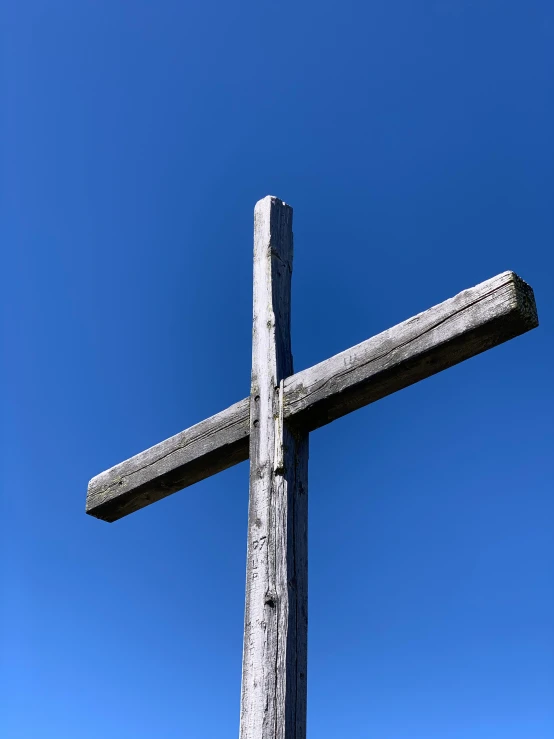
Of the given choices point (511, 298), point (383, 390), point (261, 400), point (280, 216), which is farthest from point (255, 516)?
point (280, 216)

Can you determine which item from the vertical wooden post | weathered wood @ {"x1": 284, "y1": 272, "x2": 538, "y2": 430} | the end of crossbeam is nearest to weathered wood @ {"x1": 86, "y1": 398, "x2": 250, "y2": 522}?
the vertical wooden post

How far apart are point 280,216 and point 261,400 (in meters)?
1.04

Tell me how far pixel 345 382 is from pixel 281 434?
327 millimetres

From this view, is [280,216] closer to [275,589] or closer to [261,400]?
[261,400]

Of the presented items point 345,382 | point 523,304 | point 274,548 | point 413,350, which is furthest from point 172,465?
point 523,304

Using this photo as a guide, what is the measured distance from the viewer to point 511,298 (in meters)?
2.46

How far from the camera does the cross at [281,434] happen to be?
2.50 metres

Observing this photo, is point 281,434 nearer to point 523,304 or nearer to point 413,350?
point 413,350

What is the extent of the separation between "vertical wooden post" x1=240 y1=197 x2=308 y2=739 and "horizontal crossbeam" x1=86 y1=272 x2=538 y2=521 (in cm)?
11

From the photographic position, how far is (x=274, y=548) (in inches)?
105

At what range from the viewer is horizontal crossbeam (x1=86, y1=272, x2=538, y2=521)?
254cm

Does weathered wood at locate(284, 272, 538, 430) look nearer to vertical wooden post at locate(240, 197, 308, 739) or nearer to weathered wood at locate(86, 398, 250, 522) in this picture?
vertical wooden post at locate(240, 197, 308, 739)

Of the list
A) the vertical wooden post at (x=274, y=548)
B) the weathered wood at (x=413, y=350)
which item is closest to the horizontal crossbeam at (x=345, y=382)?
the weathered wood at (x=413, y=350)

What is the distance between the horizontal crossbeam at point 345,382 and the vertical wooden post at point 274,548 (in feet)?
0.35
